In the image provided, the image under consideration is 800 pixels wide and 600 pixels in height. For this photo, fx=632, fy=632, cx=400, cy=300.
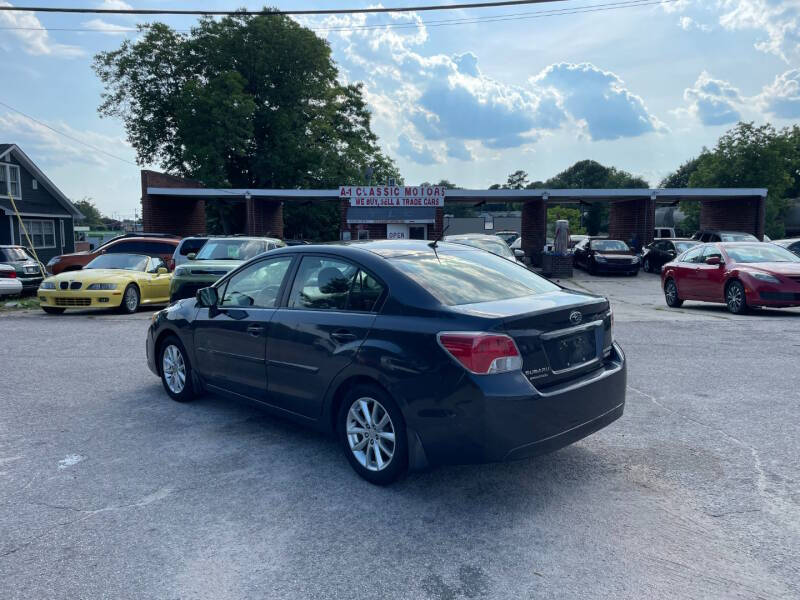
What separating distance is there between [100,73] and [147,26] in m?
4.95

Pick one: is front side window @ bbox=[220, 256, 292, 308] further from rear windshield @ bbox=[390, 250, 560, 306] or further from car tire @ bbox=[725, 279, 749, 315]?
car tire @ bbox=[725, 279, 749, 315]

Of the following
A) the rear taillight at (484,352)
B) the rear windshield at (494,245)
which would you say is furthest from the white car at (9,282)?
the rear taillight at (484,352)

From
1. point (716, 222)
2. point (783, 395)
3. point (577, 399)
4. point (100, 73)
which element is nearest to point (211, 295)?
point (577, 399)

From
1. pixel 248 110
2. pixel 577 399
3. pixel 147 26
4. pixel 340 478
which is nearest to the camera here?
pixel 577 399

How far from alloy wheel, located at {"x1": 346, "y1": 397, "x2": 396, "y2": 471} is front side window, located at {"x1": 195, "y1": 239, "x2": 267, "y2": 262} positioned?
31.6 feet

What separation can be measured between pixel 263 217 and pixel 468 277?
31131 mm

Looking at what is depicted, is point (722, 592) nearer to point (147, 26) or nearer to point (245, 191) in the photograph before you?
point (245, 191)

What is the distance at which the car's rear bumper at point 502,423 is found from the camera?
3.45 metres

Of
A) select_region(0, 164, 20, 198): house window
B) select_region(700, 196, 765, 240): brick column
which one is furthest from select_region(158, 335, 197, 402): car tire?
select_region(0, 164, 20, 198): house window

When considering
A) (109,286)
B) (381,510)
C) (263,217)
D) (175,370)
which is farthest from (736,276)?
(263,217)

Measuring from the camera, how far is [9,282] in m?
16.3

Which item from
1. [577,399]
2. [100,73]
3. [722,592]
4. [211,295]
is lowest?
[722,592]

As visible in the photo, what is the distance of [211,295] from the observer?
548 cm

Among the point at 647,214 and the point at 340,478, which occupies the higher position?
the point at 647,214
